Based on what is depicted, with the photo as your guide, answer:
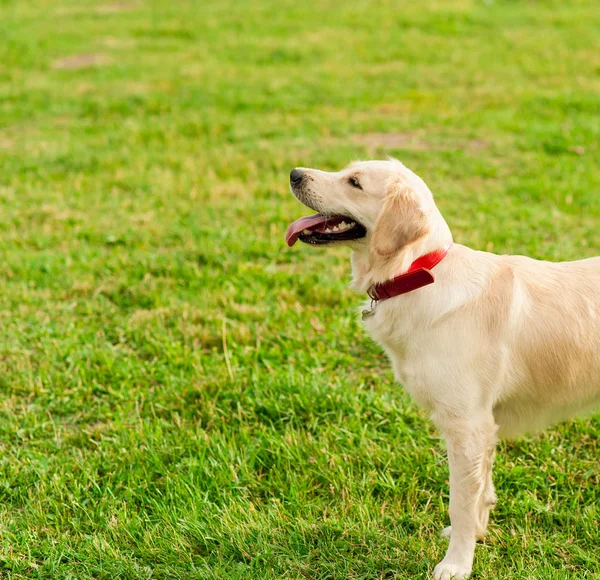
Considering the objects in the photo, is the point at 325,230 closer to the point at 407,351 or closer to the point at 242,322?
the point at 407,351

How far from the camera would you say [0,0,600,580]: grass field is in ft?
9.41

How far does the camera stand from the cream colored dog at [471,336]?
2.65 m

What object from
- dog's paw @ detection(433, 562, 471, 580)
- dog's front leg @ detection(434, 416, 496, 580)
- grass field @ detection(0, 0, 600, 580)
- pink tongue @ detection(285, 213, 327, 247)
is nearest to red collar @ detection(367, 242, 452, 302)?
pink tongue @ detection(285, 213, 327, 247)

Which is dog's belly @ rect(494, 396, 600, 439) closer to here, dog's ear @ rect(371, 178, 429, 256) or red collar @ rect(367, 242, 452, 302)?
red collar @ rect(367, 242, 452, 302)

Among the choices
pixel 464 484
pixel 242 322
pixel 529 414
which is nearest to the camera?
pixel 464 484

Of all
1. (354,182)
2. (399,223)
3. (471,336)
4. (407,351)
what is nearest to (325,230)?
(354,182)

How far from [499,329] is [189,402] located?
1.71 m

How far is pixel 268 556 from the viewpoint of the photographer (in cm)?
276

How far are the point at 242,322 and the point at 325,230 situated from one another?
1.51 meters

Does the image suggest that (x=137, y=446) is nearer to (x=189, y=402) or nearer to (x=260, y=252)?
(x=189, y=402)

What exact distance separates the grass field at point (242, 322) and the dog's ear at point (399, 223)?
107cm

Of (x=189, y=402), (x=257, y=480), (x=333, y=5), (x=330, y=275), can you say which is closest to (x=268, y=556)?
(x=257, y=480)

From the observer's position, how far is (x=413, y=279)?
2.67 meters

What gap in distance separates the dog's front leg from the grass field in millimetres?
106
